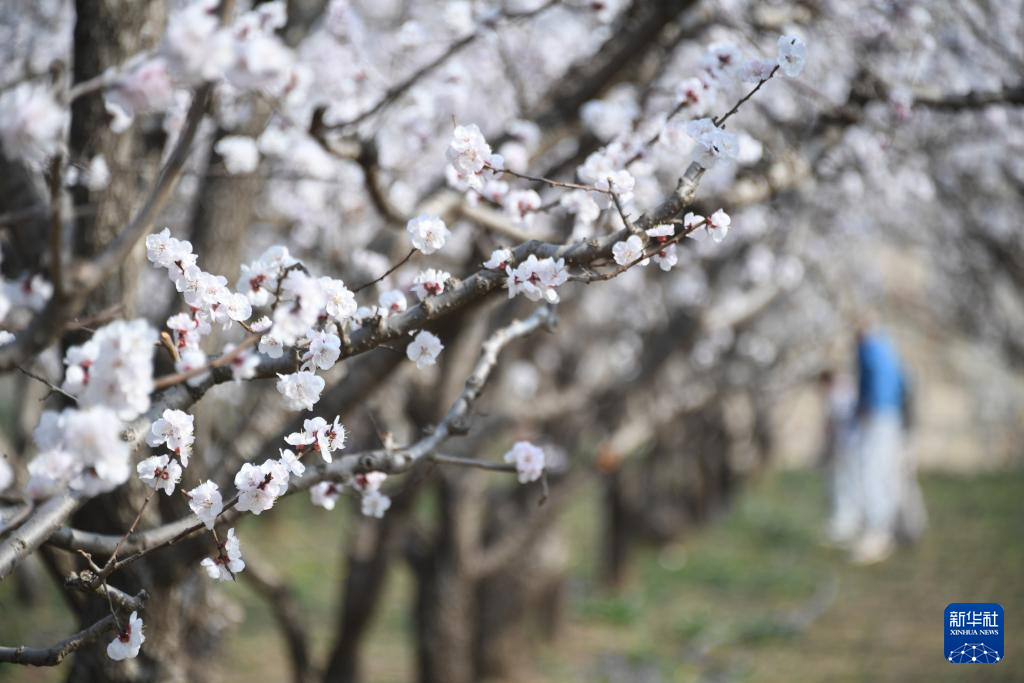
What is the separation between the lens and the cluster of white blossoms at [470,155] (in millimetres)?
2055

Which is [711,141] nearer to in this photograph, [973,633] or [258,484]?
[258,484]

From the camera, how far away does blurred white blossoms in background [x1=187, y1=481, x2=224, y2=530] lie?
197 cm

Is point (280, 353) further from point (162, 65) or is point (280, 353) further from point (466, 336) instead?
point (466, 336)

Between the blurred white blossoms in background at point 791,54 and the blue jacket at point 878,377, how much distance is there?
18.7ft

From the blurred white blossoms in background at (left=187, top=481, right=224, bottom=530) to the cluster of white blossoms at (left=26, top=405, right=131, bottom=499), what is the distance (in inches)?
16.6

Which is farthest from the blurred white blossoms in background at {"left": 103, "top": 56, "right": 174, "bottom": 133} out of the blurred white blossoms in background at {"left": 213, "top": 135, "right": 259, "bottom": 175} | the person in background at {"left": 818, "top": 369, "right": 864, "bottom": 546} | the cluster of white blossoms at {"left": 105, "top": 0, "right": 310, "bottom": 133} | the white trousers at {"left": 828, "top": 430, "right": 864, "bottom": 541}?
the white trousers at {"left": 828, "top": 430, "right": 864, "bottom": 541}

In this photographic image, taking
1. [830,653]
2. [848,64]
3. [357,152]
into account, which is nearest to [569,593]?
[830,653]

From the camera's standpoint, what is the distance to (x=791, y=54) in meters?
2.15

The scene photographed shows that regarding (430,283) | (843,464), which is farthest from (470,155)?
(843,464)

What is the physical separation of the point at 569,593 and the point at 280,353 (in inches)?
275

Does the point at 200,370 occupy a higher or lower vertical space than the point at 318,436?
higher

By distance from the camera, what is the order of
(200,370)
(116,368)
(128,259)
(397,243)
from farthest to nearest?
(397,243), (128,259), (200,370), (116,368)

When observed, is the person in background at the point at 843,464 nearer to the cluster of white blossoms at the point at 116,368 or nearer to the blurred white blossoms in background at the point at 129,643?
the blurred white blossoms in background at the point at 129,643

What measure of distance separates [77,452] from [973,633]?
4555 mm
